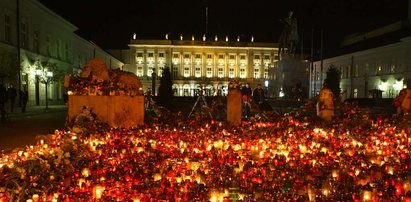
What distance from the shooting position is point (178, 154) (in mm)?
9172

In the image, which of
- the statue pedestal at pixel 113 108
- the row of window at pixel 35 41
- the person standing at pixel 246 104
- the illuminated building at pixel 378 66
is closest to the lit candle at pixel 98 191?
the statue pedestal at pixel 113 108

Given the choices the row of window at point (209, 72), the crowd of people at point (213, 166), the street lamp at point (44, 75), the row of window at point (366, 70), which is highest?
the row of window at point (209, 72)

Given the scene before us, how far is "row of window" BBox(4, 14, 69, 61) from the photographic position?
3452 cm

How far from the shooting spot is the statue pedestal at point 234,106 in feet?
50.0

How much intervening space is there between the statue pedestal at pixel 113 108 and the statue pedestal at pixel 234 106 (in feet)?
10.4

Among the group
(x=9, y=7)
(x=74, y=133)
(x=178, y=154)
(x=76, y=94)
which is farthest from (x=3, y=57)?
(x=178, y=154)

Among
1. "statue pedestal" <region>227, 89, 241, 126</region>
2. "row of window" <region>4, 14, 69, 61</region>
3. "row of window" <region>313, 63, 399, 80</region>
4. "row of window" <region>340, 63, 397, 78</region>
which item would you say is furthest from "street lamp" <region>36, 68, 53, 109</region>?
"row of window" <region>340, 63, 397, 78</region>

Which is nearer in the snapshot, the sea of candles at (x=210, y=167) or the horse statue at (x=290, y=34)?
the sea of candles at (x=210, y=167)

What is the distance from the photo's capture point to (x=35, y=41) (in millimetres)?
41625

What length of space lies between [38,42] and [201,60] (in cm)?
6586

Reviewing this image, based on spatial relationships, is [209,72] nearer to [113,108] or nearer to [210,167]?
[113,108]

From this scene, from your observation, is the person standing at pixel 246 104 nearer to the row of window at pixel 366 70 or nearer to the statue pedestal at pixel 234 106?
the statue pedestal at pixel 234 106

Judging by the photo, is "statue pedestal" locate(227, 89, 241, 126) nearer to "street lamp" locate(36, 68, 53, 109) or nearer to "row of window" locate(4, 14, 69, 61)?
"row of window" locate(4, 14, 69, 61)

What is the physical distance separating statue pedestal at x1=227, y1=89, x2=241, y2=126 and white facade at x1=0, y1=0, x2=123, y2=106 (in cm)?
2106
